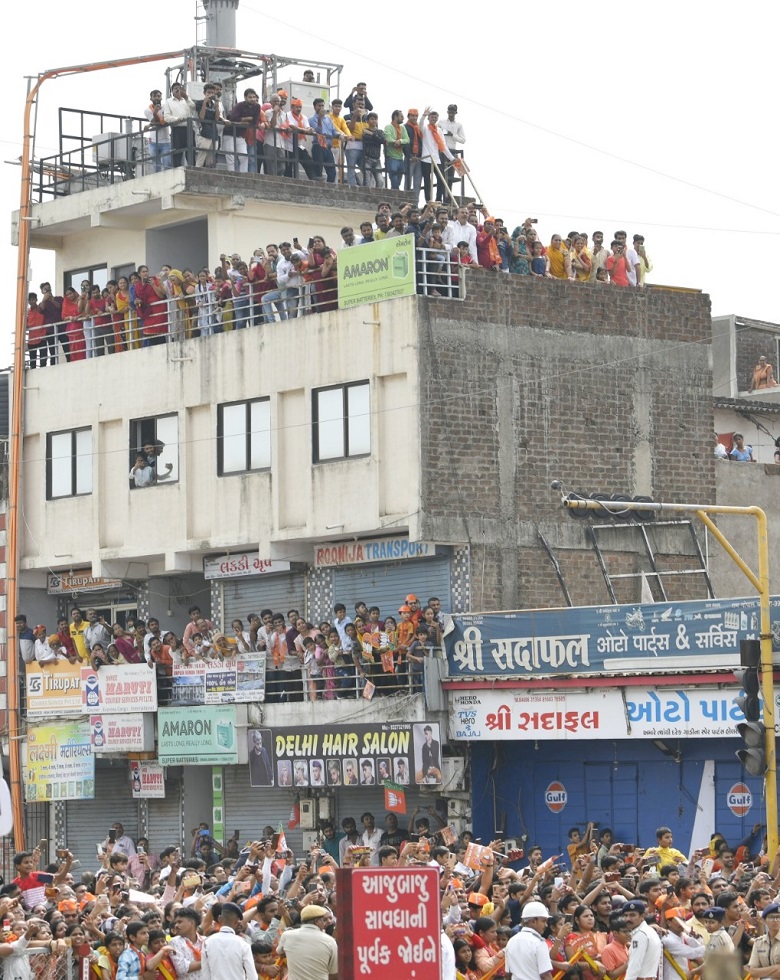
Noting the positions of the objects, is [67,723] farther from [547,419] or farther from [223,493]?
[547,419]

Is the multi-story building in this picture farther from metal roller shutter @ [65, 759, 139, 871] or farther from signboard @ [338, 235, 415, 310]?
signboard @ [338, 235, 415, 310]

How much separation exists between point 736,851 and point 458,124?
51.1ft

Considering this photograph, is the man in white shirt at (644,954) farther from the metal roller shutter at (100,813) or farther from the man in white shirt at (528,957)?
the metal roller shutter at (100,813)

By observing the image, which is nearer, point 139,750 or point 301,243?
point 139,750

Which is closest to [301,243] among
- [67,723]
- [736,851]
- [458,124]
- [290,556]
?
[458,124]

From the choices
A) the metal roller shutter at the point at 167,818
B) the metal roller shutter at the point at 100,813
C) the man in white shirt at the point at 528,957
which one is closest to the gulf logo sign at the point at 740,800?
the metal roller shutter at the point at 167,818

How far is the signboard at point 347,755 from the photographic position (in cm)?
3369

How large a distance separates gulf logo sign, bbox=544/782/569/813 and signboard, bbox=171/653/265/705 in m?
4.96

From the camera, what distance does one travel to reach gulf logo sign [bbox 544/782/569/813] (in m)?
33.6

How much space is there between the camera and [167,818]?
39.8m

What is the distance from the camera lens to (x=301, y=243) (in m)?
40.8

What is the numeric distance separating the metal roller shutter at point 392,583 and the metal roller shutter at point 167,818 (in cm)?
482

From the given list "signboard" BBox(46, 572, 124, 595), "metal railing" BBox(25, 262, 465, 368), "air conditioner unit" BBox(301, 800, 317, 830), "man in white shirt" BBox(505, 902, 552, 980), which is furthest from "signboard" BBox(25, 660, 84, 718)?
"man in white shirt" BBox(505, 902, 552, 980)

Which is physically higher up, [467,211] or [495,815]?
[467,211]
